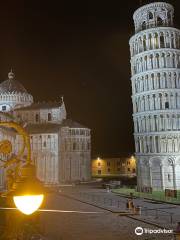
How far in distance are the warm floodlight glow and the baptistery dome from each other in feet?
250

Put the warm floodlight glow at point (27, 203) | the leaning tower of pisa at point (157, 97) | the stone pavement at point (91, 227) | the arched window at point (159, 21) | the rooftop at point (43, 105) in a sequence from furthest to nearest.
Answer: the rooftop at point (43, 105) < the arched window at point (159, 21) < the leaning tower of pisa at point (157, 97) < the stone pavement at point (91, 227) < the warm floodlight glow at point (27, 203)

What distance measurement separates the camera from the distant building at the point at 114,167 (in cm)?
10062

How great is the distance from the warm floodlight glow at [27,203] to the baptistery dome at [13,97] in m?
76.3

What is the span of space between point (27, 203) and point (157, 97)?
158ft

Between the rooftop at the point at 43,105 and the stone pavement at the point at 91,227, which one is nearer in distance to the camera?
the stone pavement at the point at 91,227

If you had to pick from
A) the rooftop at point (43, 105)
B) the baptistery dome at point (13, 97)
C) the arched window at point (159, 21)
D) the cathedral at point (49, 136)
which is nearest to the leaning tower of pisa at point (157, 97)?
the arched window at point (159, 21)

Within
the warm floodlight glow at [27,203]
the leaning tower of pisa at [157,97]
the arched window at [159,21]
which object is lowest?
the warm floodlight glow at [27,203]

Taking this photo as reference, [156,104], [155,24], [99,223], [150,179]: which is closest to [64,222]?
[99,223]

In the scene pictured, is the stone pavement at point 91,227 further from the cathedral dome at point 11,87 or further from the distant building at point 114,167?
the distant building at point 114,167

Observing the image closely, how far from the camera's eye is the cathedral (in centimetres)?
6912

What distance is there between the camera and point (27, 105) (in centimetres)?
8125

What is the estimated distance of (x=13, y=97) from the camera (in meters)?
80.4

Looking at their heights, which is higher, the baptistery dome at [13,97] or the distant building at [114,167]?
the baptistery dome at [13,97]

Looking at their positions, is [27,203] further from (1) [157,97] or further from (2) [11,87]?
(2) [11,87]
